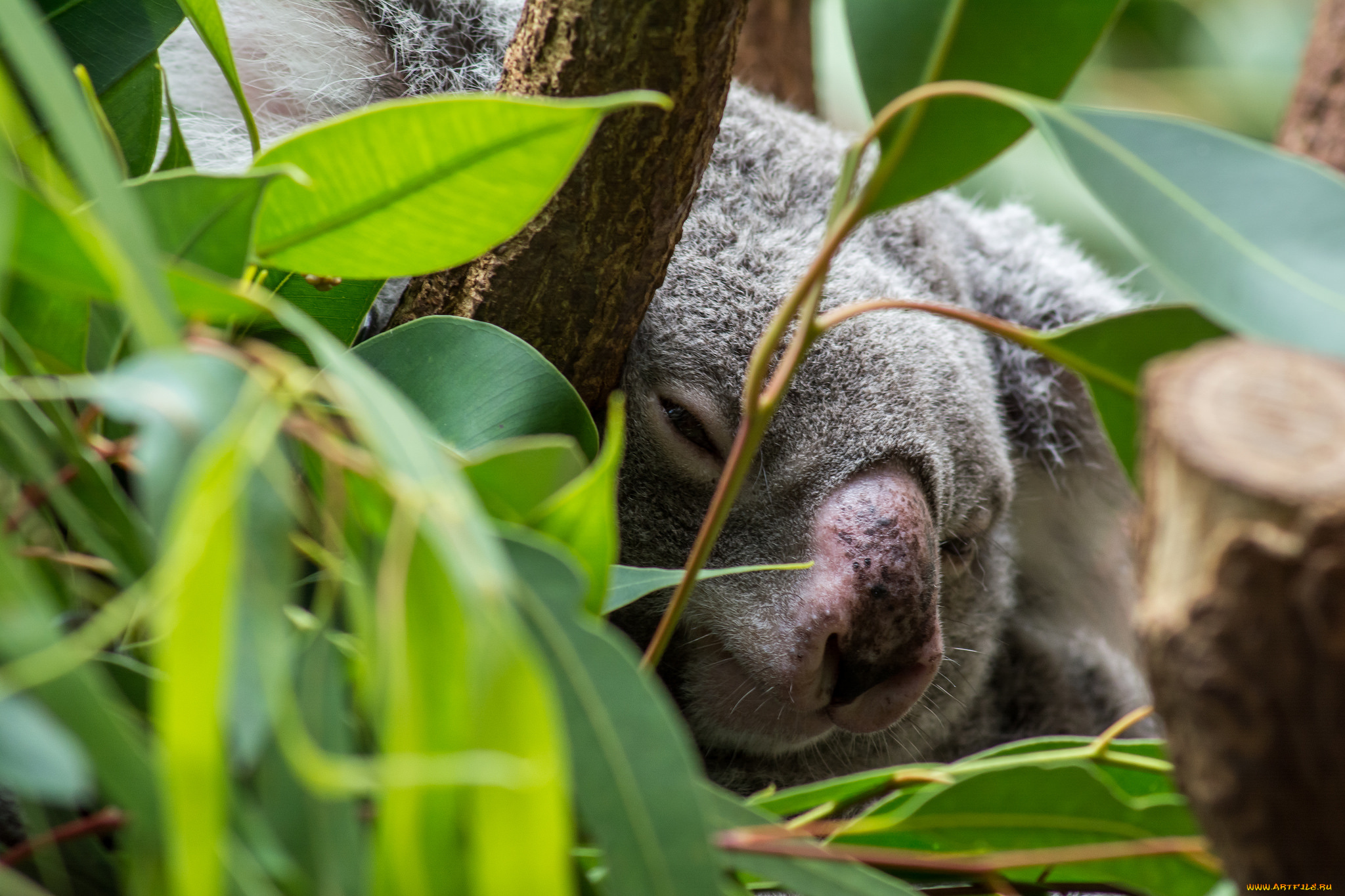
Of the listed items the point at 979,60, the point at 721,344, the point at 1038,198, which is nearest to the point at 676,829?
the point at 979,60

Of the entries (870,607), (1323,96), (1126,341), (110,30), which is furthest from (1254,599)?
(1323,96)

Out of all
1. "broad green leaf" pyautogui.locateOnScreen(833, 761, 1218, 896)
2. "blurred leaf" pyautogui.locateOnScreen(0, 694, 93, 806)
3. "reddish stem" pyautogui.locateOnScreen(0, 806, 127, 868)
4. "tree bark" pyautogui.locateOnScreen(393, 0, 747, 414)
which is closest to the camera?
"blurred leaf" pyautogui.locateOnScreen(0, 694, 93, 806)

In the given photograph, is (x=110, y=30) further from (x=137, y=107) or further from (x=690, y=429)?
(x=690, y=429)

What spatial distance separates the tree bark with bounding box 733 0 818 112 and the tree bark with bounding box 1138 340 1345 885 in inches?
76.2

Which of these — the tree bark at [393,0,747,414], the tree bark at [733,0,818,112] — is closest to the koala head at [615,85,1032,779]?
the tree bark at [393,0,747,414]

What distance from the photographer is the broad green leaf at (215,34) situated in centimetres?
77

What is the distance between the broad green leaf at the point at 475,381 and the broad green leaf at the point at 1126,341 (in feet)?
1.09

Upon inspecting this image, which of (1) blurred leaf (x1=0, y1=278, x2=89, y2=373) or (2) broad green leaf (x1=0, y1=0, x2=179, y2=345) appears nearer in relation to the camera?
(2) broad green leaf (x1=0, y1=0, x2=179, y2=345)

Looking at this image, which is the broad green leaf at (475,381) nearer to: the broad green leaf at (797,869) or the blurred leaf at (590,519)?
the blurred leaf at (590,519)

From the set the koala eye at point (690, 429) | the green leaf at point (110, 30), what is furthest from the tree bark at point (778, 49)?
the green leaf at point (110, 30)

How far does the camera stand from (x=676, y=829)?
49 centimetres

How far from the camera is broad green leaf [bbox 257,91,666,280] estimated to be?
60 centimetres

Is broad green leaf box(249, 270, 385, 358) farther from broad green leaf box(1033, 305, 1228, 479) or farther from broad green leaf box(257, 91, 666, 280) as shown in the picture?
broad green leaf box(1033, 305, 1228, 479)

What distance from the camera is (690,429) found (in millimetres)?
1192
